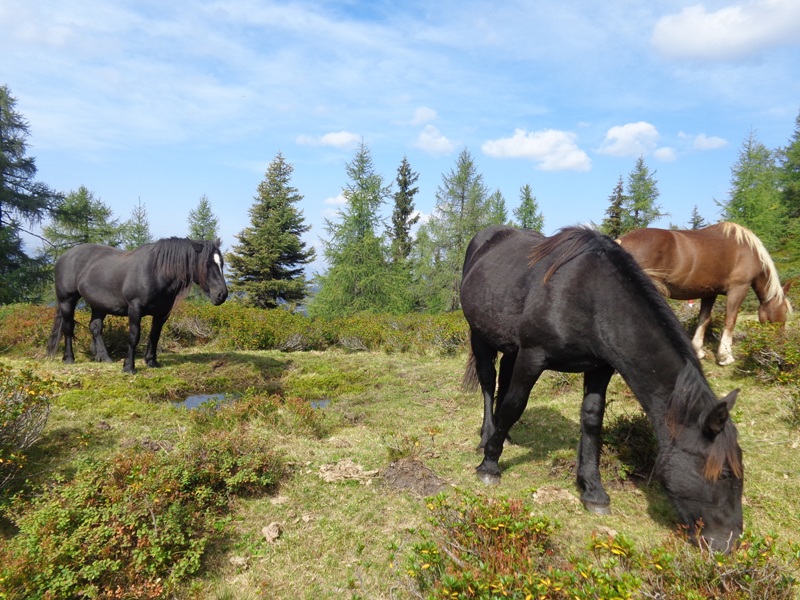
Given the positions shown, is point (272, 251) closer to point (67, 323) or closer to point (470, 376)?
point (67, 323)

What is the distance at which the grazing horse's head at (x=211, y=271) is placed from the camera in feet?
24.7

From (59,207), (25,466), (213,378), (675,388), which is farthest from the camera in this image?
(59,207)

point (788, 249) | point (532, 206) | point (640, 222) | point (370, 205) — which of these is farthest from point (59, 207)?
point (788, 249)

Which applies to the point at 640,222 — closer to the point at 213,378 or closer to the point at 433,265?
the point at 433,265

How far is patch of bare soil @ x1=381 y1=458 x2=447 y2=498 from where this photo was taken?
13.3 ft

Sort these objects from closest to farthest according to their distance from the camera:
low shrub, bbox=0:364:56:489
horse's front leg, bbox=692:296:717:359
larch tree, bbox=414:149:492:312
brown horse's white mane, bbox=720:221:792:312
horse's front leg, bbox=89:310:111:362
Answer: low shrub, bbox=0:364:56:489 → brown horse's white mane, bbox=720:221:792:312 → horse's front leg, bbox=692:296:717:359 → horse's front leg, bbox=89:310:111:362 → larch tree, bbox=414:149:492:312

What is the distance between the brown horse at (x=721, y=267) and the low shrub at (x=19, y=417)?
25.6 ft

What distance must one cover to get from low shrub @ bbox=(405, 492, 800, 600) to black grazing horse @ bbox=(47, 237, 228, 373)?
5995 millimetres

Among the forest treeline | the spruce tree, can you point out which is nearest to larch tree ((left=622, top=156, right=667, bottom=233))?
the forest treeline

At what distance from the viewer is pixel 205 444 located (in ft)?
13.4

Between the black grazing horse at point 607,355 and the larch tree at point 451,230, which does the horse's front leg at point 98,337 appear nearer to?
the black grazing horse at point 607,355

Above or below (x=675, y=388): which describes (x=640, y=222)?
above

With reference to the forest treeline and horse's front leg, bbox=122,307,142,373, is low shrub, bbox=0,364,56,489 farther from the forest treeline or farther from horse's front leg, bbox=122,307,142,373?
the forest treeline

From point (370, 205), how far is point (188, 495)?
19966 mm
